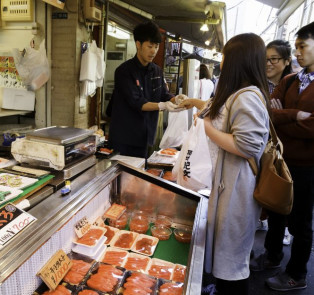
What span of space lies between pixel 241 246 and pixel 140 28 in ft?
8.96

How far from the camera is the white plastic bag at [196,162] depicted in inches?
86.1

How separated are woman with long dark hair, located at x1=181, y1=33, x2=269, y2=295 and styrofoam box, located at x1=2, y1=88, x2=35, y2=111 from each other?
372 cm

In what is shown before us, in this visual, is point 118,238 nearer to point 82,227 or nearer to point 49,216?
point 82,227

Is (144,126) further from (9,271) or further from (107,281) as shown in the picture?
(9,271)

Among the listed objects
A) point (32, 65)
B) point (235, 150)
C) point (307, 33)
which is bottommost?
point (235, 150)

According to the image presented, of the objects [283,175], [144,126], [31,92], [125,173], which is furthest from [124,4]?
[283,175]

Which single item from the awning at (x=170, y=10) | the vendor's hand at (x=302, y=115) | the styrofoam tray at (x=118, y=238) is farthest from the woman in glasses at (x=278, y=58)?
the awning at (x=170, y=10)

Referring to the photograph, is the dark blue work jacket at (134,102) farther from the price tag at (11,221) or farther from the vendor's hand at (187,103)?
the price tag at (11,221)

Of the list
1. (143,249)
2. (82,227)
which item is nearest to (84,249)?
(82,227)

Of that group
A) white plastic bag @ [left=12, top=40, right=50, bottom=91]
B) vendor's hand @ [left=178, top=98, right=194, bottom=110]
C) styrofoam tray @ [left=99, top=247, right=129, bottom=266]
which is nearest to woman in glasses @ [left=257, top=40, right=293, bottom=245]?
vendor's hand @ [left=178, top=98, right=194, bottom=110]

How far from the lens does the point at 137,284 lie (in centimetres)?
172

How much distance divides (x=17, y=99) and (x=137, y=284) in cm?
410

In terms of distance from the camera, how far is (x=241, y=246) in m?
2.07

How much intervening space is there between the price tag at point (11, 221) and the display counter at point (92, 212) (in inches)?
1.1
